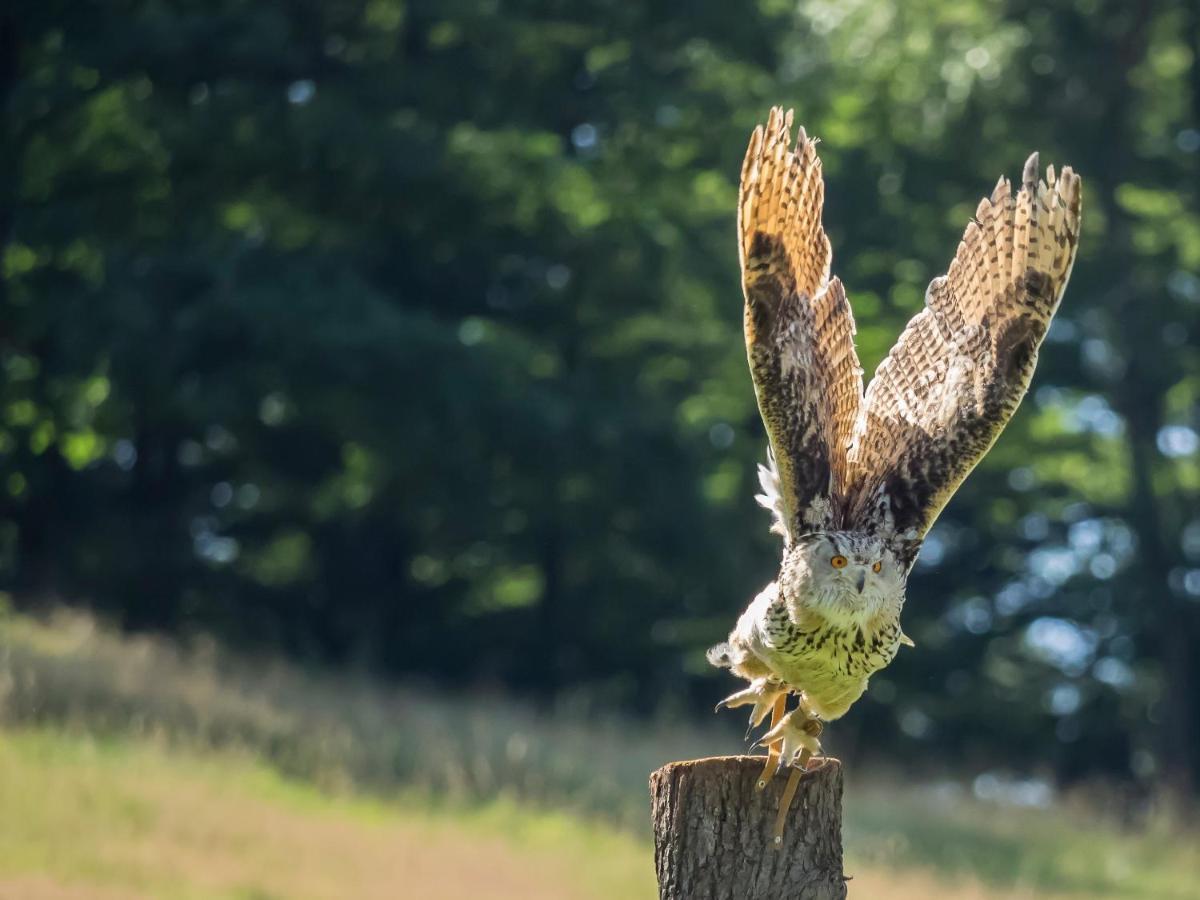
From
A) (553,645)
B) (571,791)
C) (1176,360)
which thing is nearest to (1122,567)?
(1176,360)

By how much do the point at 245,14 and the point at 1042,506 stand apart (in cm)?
1316

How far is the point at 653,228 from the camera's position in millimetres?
20203

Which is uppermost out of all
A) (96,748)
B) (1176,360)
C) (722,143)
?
(722,143)

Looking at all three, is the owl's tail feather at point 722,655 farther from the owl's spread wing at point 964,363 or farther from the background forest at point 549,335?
the background forest at point 549,335

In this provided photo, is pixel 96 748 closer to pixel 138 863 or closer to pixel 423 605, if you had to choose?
pixel 138 863

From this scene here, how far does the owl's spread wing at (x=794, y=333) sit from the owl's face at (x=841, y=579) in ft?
0.86

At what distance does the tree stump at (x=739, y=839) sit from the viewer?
4859 mm

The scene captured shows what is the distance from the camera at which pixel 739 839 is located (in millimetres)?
4887

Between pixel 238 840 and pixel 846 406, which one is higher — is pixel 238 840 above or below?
below

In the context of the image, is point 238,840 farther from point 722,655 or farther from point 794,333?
point 794,333

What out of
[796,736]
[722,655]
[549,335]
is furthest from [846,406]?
[549,335]

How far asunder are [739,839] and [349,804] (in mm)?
8756

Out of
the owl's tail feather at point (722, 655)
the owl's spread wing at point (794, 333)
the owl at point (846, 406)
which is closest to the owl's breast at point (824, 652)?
the owl at point (846, 406)

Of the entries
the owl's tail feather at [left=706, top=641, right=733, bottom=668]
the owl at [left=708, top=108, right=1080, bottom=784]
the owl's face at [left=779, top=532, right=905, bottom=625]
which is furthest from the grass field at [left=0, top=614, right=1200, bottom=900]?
the owl's face at [left=779, top=532, right=905, bottom=625]
